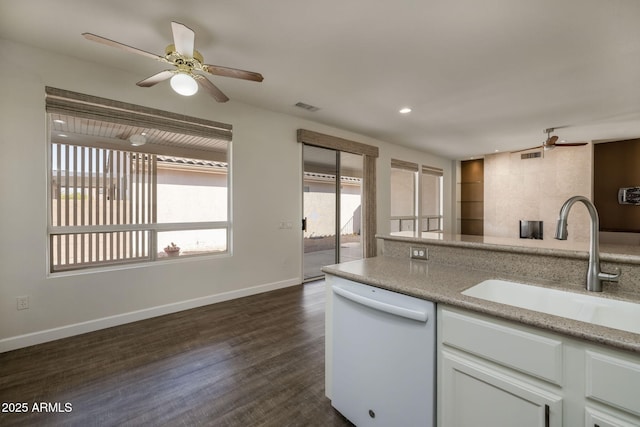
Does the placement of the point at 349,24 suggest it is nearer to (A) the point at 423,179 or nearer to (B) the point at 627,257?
(B) the point at 627,257

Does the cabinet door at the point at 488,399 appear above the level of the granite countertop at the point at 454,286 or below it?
below

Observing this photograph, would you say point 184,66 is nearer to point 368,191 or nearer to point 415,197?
point 368,191

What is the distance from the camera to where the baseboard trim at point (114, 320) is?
2.44 m

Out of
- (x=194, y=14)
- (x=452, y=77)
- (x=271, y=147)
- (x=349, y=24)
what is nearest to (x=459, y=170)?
(x=452, y=77)

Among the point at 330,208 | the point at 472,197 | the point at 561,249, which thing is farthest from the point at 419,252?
the point at 472,197

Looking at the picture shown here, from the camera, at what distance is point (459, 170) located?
8.09m

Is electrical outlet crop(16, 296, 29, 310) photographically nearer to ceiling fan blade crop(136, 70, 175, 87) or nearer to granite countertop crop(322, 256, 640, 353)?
ceiling fan blade crop(136, 70, 175, 87)

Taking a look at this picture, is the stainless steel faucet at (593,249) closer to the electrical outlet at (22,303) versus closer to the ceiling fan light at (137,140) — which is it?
the ceiling fan light at (137,140)

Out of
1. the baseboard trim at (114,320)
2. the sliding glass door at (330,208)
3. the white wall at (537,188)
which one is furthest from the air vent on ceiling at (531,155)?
the baseboard trim at (114,320)

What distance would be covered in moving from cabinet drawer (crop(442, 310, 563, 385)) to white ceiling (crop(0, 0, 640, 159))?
209 cm

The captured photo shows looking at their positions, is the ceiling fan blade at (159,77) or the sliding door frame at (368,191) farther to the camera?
the sliding door frame at (368,191)

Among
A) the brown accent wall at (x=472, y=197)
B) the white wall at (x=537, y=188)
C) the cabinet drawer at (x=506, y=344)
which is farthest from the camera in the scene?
the brown accent wall at (x=472, y=197)

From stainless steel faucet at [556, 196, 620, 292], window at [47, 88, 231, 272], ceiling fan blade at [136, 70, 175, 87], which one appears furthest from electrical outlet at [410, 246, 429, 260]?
window at [47, 88, 231, 272]

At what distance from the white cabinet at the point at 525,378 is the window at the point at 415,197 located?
472 centimetres
